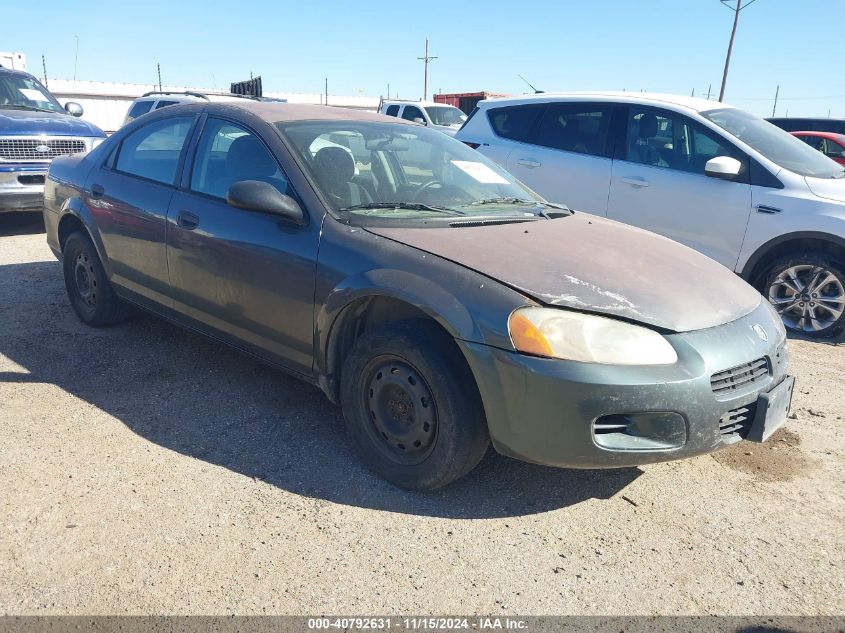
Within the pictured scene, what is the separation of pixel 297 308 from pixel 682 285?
5.57 feet

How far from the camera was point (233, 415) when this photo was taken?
3555 millimetres

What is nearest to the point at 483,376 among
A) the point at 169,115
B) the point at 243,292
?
the point at 243,292

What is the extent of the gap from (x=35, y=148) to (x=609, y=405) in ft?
26.2

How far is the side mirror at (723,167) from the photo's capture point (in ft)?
17.3

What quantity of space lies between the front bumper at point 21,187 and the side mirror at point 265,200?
593 centimetres

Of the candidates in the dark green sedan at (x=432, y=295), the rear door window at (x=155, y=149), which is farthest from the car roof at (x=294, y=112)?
the rear door window at (x=155, y=149)

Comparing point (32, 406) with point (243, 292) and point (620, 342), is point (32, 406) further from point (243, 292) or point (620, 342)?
point (620, 342)

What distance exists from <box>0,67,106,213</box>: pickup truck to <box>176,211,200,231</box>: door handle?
5307mm

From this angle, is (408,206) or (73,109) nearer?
(408,206)

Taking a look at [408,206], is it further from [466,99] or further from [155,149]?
[466,99]

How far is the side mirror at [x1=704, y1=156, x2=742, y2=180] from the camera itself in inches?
207

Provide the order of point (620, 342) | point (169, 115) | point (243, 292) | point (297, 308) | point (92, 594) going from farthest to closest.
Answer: point (169, 115), point (243, 292), point (297, 308), point (620, 342), point (92, 594)

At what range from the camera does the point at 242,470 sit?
9.95ft

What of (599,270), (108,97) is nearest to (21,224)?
(599,270)
